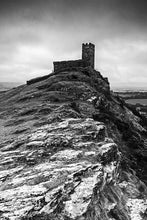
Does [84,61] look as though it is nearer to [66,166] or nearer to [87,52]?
[87,52]

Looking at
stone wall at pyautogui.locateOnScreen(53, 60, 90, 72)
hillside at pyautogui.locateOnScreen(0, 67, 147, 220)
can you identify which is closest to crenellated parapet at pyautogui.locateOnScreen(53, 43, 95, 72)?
stone wall at pyautogui.locateOnScreen(53, 60, 90, 72)

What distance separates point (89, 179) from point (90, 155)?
2.42 m

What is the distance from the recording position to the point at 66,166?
13906 mm

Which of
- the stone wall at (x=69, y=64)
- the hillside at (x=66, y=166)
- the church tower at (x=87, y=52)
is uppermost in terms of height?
the church tower at (x=87, y=52)

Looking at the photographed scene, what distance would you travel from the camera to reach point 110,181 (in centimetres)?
1507

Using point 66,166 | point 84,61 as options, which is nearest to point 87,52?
point 84,61

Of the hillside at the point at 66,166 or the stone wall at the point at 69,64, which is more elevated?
the stone wall at the point at 69,64

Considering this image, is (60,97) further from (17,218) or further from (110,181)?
(17,218)

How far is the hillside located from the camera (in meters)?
11.2

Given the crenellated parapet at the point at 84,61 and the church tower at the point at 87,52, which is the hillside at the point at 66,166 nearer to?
the crenellated parapet at the point at 84,61

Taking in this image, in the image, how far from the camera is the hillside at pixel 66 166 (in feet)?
36.8

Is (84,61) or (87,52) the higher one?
(87,52)

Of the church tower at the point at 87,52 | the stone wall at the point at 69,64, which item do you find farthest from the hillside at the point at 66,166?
the church tower at the point at 87,52

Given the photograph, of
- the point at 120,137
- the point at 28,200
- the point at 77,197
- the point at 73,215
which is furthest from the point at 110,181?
the point at 120,137
